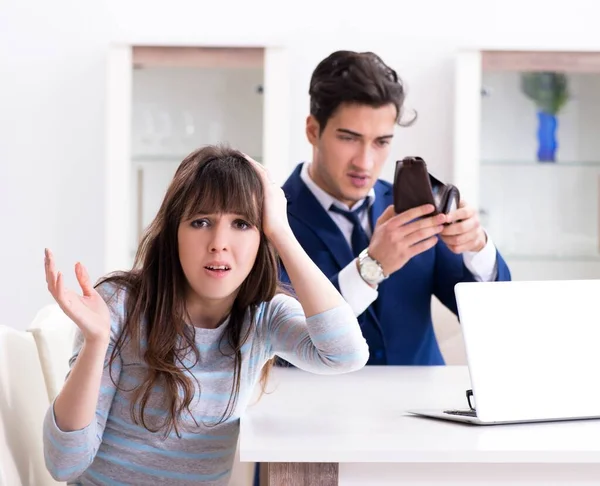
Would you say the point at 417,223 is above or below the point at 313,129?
below

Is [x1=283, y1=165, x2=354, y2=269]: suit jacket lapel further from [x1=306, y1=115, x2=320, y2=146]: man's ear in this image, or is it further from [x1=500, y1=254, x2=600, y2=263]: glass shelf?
[x1=500, y1=254, x2=600, y2=263]: glass shelf

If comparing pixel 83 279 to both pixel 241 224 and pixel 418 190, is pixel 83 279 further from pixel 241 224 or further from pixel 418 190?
pixel 418 190

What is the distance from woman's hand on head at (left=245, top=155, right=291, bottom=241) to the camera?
1.45 metres

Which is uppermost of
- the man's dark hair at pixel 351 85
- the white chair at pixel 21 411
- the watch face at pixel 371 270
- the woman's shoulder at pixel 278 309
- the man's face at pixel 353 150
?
the man's dark hair at pixel 351 85

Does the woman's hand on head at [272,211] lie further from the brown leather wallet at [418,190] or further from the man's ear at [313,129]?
the man's ear at [313,129]

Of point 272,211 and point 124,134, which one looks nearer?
point 272,211

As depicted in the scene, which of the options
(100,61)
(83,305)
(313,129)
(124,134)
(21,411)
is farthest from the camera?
(100,61)

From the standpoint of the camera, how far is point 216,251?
1402mm

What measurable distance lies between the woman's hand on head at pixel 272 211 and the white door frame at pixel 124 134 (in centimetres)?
188

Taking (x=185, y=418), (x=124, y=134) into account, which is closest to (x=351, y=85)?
(x=185, y=418)

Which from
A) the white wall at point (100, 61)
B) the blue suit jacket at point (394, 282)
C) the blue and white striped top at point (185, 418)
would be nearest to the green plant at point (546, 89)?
the white wall at point (100, 61)

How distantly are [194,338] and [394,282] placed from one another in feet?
2.43

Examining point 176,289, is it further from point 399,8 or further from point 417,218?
point 399,8

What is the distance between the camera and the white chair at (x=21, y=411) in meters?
1.40
